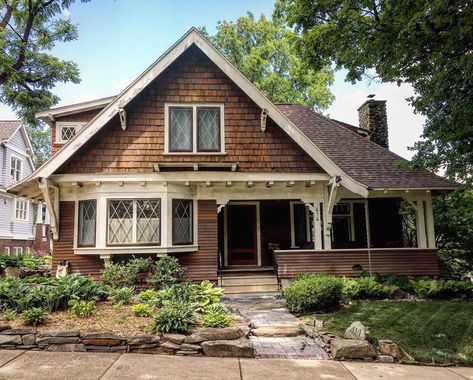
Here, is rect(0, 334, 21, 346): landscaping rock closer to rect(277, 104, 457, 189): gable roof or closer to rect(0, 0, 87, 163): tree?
rect(277, 104, 457, 189): gable roof

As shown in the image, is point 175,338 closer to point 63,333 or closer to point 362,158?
point 63,333

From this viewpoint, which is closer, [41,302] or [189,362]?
[189,362]

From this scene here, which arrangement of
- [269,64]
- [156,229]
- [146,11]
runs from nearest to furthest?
1. [146,11]
2. [156,229]
3. [269,64]

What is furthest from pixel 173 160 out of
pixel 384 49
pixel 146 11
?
pixel 384 49

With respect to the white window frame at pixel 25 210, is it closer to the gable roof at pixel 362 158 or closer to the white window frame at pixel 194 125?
the white window frame at pixel 194 125

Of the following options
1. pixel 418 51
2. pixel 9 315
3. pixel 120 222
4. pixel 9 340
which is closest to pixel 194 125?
pixel 120 222

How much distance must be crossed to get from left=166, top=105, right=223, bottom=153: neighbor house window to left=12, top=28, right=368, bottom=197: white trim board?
1.00 meters

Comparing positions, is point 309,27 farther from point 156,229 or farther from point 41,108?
point 41,108

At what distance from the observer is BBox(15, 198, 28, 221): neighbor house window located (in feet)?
87.5

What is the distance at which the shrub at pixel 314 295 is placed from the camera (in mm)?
8250

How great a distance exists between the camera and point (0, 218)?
24.1m

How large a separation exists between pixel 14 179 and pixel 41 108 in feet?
34.4

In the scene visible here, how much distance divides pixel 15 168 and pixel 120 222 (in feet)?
66.2

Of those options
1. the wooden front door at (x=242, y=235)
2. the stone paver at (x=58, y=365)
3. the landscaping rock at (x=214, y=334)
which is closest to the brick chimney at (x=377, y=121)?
the wooden front door at (x=242, y=235)
